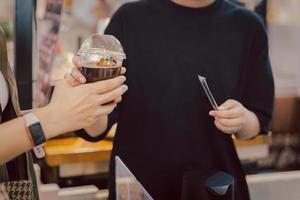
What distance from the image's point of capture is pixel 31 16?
1.63 m

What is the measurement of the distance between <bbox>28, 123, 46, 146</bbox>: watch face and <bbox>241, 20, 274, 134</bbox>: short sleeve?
2.22ft

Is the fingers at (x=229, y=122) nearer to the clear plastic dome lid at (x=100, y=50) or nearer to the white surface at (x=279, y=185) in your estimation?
the white surface at (x=279, y=185)

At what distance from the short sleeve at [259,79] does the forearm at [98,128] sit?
16.0 inches

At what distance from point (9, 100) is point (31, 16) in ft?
2.53

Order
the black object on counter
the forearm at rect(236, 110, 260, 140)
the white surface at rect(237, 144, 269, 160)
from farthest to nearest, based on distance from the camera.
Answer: the white surface at rect(237, 144, 269, 160) → the forearm at rect(236, 110, 260, 140) → the black object on counter

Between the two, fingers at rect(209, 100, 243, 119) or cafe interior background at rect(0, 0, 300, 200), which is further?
cafe interior background at rect(0, 0, 300, 200)

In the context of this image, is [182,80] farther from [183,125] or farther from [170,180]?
[170,180]

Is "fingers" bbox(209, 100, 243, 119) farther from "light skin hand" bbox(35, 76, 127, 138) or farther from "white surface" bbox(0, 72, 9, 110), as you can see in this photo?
"white surface" bbox(0, 72, 9, 110)

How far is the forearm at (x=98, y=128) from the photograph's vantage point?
1.19 m

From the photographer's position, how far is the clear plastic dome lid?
902 millimetres

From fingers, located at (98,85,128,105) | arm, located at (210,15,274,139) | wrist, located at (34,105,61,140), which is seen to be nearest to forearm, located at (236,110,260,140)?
arm, located at (210,15,274,139)

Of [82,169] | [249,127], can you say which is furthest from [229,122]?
[82,169]

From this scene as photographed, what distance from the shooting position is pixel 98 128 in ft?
3.93

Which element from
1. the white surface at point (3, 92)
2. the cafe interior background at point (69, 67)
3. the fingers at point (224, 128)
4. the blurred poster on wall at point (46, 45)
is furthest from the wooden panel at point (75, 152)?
the white surface at point (3, 92)
